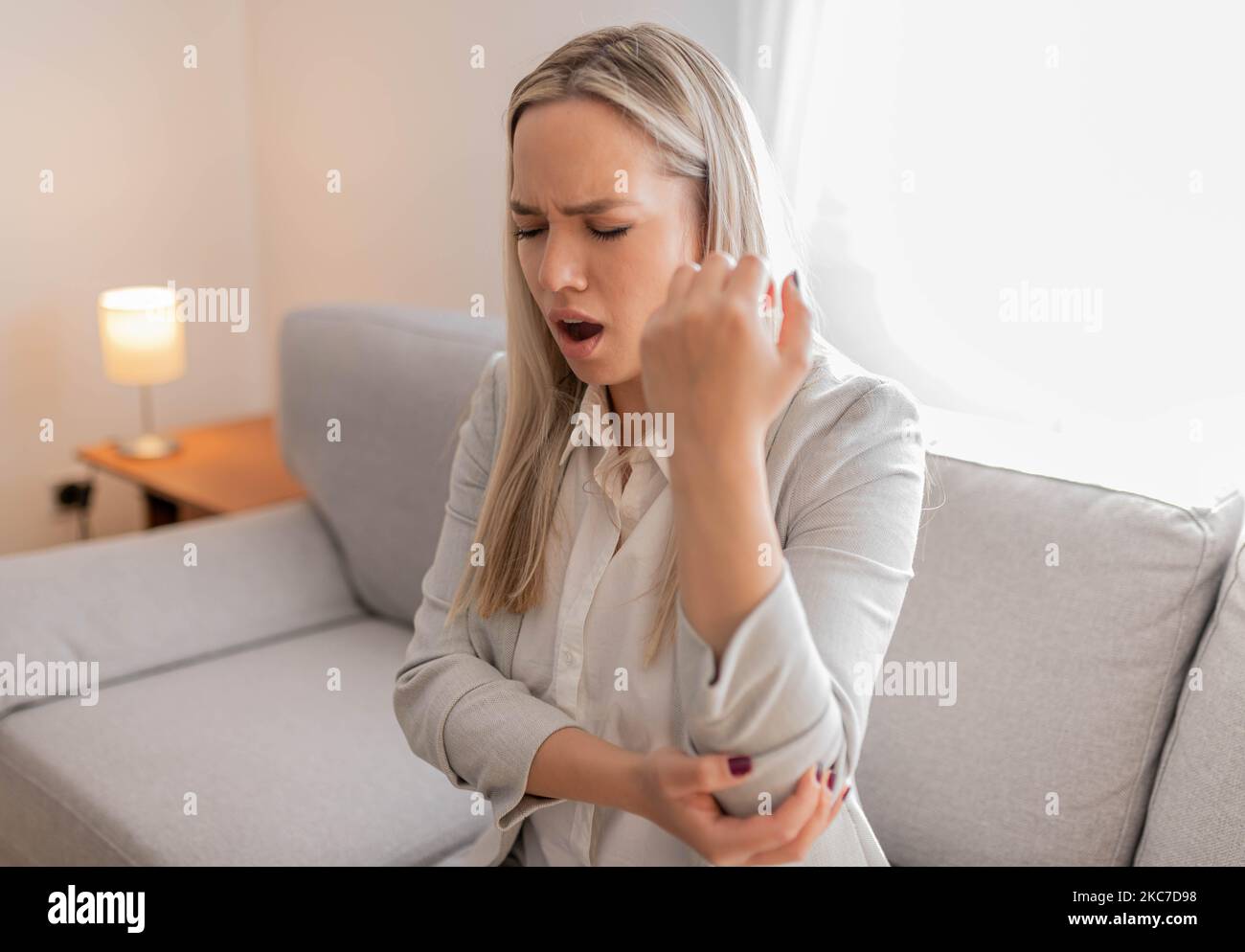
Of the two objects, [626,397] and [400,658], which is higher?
[626,397]

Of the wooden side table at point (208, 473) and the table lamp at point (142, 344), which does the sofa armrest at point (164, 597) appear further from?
the table lamp at point (142, 344)

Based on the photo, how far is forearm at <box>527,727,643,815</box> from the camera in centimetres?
96

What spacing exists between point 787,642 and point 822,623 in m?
0.16

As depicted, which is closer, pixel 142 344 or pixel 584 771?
pixel 584 771

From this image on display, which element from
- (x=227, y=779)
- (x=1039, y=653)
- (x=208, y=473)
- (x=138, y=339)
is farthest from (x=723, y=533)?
(x=138, y=339)

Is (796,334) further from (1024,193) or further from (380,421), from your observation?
(380,421)

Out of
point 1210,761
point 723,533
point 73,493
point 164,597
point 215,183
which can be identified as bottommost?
point 73,493

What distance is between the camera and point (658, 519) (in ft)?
3.71

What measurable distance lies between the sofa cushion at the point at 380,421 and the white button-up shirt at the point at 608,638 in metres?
0.78

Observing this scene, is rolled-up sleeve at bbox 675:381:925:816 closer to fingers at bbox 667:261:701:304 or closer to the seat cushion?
fingers at bbox 667:261:701:304

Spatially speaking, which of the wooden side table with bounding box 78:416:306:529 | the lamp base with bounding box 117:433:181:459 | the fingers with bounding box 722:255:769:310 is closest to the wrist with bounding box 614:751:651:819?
the fingers with bounding box 722:255:769:310
